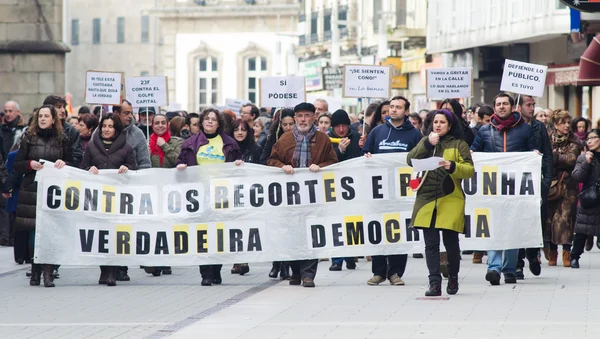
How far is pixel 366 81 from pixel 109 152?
5.06 metres

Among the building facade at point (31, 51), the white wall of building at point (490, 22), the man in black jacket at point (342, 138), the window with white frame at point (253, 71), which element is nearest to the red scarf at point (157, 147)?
the man in black jacket at point (342, 138)

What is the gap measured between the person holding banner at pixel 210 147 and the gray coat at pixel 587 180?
13.2 ft

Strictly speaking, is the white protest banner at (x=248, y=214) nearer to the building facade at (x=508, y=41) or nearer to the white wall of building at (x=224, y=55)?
the building facade at (x=508, y=41)

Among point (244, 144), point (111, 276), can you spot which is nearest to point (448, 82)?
point (244, 144)

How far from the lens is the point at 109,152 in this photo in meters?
15.3

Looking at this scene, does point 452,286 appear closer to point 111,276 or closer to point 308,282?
point 308,282

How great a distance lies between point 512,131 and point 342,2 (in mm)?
52242

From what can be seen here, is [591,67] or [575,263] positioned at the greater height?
[591,67]

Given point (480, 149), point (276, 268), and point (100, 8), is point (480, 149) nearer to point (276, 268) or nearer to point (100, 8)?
point (276, 268)

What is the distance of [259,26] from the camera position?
9075 centimetres

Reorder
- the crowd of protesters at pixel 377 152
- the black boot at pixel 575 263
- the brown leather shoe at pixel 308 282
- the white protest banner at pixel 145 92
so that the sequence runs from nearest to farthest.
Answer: the crowd of protesters at pixel 377 152 < the brown leather shoe at pixel 308 282 < the black boot at pixel 575 263 < the white protest banner at pixel 145 92

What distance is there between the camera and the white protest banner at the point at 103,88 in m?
19.1

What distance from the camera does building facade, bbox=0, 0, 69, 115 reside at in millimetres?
30781

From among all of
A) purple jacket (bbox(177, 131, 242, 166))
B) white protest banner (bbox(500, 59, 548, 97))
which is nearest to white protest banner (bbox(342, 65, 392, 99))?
white protest banner (bbox(500, 59, 548, 97))
